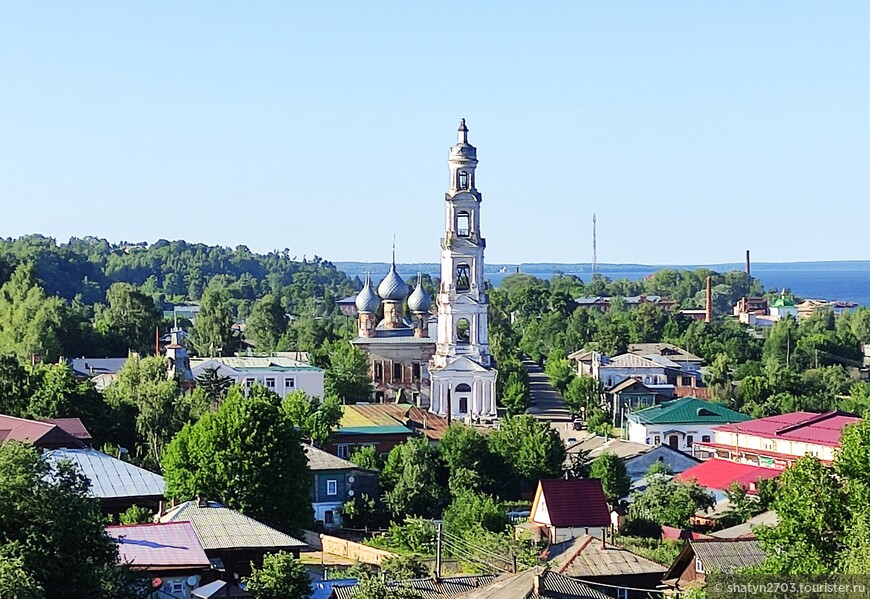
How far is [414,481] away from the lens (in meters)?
37.0

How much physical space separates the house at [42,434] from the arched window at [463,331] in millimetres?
23159

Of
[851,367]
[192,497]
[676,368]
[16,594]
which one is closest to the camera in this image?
[16,594]

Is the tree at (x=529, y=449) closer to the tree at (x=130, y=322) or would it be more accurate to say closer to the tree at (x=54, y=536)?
the tree at (x=54, y=536)

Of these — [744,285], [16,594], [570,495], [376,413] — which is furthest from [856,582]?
[744,285]

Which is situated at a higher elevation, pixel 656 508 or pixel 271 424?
pixel 271 424

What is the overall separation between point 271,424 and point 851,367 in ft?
161

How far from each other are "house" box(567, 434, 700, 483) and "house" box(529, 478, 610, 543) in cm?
802

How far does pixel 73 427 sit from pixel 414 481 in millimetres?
7335

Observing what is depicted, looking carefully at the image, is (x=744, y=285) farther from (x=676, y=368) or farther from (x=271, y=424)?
(x=271, y=424)

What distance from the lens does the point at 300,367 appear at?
55.0m

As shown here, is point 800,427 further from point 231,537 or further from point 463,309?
point 231,537

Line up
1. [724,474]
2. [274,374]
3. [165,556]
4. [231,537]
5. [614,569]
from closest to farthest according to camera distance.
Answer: [165,556] → [231,537] → [614,569] → [724,474] → [274,374]

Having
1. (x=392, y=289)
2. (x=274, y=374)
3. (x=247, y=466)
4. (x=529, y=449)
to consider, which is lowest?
(x=529, y=449)

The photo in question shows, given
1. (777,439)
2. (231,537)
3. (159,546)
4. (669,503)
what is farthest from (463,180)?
(159,546)
